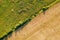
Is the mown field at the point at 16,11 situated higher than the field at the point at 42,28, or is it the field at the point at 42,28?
the mown field at the point at 16,11

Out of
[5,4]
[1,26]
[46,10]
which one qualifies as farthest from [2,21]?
[46,10]

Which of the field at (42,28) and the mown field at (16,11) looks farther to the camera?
the mown field at (16,11)

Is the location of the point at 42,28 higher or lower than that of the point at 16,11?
lower

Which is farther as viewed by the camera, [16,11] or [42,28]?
[16,11]

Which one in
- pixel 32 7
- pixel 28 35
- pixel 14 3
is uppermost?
pixel 14 3

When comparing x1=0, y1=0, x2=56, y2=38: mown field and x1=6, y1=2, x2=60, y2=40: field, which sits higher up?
x1=0, y1=0, x2=56, y2=38: mown field

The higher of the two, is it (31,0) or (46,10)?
(31,0)

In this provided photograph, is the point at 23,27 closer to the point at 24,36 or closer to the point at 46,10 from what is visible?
the point at 24,36

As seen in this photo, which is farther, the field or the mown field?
the mown field
